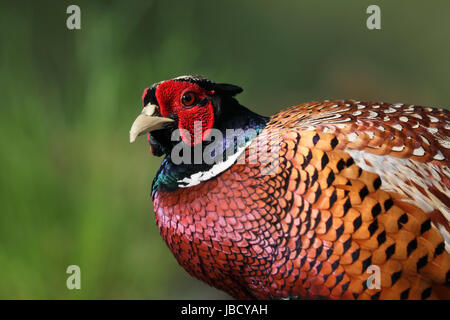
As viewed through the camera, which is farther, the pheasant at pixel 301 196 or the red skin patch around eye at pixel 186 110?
the red skin patch around eye at pixel 186 110

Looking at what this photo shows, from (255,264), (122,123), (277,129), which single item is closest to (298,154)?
(277,129)

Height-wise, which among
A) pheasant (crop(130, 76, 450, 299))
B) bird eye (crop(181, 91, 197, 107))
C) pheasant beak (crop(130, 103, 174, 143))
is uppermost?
bird eye (crop(181, 91, 197, 107))

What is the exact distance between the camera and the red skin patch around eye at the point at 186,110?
1026 mm

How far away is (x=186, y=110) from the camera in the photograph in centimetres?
103

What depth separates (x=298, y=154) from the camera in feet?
3.22

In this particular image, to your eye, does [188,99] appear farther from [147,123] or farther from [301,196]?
[301,196]

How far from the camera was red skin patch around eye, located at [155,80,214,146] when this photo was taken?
103 centimetres

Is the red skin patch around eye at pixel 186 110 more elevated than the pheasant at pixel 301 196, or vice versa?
the red skin patch around eye at pixel 186 110

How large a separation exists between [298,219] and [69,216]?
2.67 ft

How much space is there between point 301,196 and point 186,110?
1.00 ft

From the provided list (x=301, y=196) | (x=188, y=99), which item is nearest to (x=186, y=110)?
(x=188, y=99)

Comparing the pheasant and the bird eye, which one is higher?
the bird eye

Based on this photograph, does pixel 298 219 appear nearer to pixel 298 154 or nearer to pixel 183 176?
Result: pixel 298 154

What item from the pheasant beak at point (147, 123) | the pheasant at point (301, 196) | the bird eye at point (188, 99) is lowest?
the pheasant at point (301, 196)
